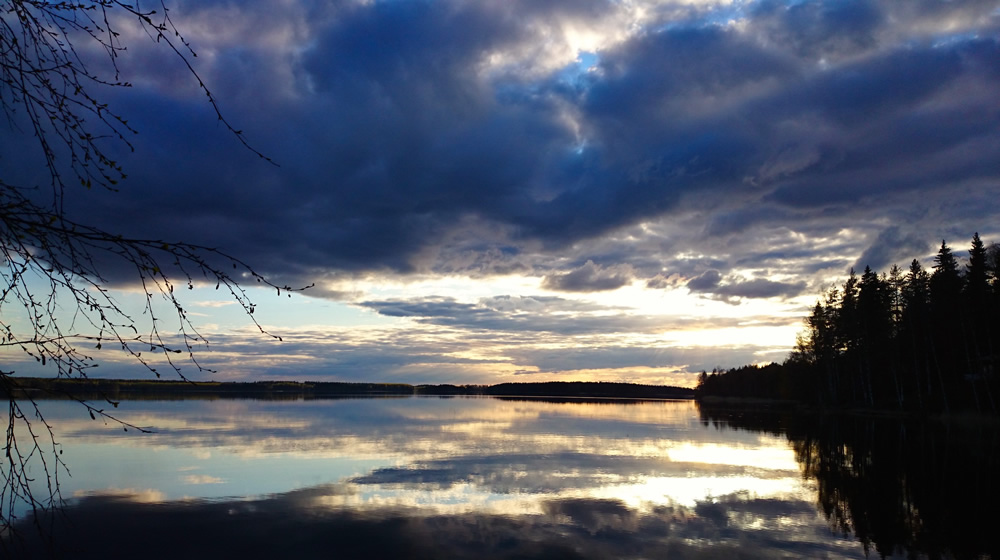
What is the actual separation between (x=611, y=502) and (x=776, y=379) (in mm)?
120467

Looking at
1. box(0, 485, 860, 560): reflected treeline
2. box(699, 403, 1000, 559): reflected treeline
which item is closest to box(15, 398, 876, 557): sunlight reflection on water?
box(0, 485, 860, 560): reflected treeline

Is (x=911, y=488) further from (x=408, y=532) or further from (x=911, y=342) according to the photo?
(x=911, y=342)

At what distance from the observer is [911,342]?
6119 cm

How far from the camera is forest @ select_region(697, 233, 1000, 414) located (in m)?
51.6

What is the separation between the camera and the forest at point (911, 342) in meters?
51.6

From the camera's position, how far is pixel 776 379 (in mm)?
125312

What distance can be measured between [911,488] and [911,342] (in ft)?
157

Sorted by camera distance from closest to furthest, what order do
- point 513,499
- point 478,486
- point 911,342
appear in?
point 513,499 < point 478,486 < point 911,342

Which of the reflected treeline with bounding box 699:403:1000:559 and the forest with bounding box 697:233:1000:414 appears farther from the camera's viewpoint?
the forest with bounding box 697:233:1000:414

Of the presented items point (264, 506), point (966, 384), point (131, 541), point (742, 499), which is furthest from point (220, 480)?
point (966, 384)

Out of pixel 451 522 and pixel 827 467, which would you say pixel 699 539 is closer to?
pixel 451 522

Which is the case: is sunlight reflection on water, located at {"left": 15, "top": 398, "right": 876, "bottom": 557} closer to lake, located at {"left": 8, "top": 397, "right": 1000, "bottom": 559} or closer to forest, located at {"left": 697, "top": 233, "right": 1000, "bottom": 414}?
lake, located at {"left": 8, "top": 397, "right": 1000, "bottom": 559}

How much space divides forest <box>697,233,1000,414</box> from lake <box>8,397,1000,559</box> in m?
21.6

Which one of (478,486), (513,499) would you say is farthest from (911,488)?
(478,486)
